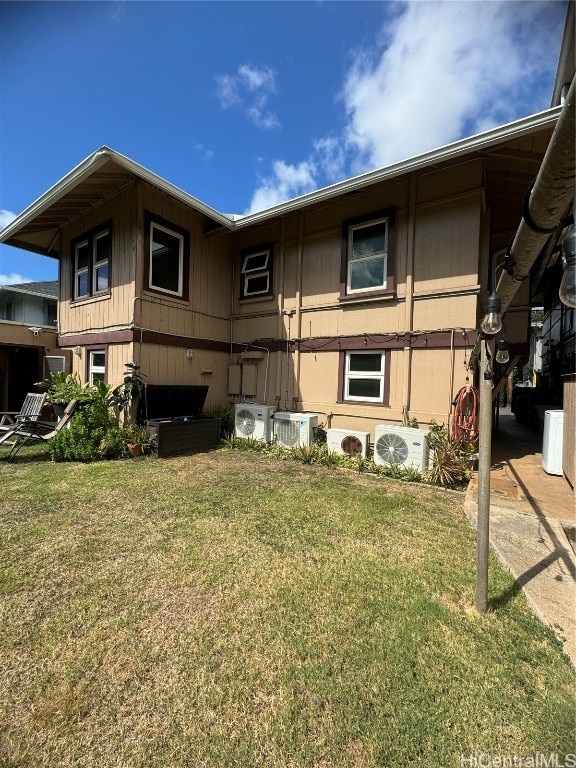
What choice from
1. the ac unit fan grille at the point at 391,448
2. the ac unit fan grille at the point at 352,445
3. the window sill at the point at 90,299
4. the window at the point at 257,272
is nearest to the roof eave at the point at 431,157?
the window at the point at 257,272

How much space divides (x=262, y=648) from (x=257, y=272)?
825cm

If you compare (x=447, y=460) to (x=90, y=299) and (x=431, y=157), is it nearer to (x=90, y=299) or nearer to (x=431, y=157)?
(x=431, y=157)

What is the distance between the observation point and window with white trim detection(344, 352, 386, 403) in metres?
6.98

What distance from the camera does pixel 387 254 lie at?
6859 millimetres

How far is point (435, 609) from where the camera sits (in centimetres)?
236

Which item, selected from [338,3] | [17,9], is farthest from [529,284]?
[17,9]

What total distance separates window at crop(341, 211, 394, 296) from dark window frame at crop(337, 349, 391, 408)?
1257 mm

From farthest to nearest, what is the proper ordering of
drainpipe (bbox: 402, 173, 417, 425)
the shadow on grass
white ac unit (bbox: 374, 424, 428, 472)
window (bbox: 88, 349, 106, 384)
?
window (bbox: 88, 349, 106, 384) < drainpipe (bbox: 402, 173, 417, 425) < the shadow on grass < white ac unit (bbox: 374, 424, 428, 472)

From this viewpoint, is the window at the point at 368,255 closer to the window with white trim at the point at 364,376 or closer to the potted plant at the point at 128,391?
the window with white trim at the point at 364,376

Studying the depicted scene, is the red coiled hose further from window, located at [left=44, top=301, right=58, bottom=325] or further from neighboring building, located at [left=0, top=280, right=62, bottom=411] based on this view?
window, located at [left=44, top=301, right=58, bottom=325]

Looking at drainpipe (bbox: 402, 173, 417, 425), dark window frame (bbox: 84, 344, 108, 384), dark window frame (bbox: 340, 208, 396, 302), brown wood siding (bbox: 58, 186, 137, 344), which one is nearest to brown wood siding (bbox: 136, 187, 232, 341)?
brown wood siding (bbox: 58, 186, 137, 344)

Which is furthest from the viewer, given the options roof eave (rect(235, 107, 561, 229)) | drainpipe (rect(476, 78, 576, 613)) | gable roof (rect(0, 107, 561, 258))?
gable roof (rect(0, 107, 561, 258))

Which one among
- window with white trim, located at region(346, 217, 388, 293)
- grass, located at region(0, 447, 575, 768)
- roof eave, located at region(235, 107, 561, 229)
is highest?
roof eave, located at region(235, 107, 561, 229)

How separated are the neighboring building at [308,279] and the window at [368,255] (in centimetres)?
3
